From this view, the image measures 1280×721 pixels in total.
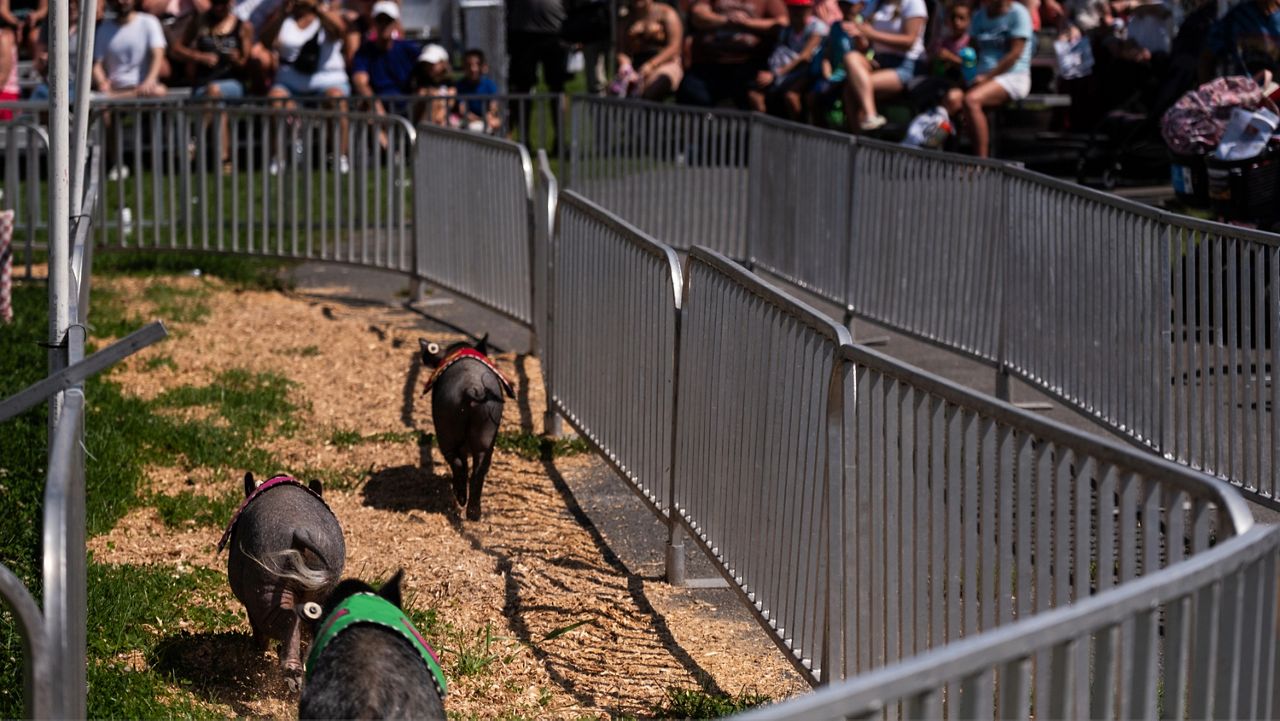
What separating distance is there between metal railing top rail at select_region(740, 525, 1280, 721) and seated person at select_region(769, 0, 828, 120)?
13.5 metres

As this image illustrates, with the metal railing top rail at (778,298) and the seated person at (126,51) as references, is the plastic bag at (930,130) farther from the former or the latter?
the metal railing top rail at (778,298)

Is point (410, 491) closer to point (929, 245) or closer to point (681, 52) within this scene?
point (929, 245)

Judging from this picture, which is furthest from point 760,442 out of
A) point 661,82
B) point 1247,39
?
point 661,82

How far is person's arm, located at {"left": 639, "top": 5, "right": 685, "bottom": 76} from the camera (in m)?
17.3

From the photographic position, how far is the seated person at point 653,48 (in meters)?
17.2

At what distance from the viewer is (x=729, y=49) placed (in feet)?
55.0

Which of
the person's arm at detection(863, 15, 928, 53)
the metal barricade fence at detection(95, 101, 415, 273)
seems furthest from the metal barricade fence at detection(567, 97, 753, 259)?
the person's arm at detection(863, 15, 928, 53)

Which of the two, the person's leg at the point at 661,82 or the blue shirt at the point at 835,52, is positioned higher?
the blue shirt at the point at 835,52

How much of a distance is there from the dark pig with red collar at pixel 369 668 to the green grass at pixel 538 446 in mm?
4128

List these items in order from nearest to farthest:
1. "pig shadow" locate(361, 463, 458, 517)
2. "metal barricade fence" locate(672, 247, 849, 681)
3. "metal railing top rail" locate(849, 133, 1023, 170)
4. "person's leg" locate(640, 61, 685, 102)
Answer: "metal barricade fence" locate(672, 247, 849, 681), "pig shadow" locate(361, 463, 458, 517), "metal railing top rail" locate(849, 133, 1023, 170), "person's leg" locate(640, 61, 685, 102)

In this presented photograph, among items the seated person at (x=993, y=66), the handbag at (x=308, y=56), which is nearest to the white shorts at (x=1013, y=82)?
the seated person at (x=993, y=66)

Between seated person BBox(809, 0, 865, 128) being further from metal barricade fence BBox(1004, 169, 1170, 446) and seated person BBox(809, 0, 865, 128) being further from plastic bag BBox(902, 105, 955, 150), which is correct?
metal barricade fence BBox(1004, 169, 1170, 446)

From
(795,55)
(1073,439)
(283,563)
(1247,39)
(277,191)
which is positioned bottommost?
(283,563)

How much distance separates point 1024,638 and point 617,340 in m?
4.86
